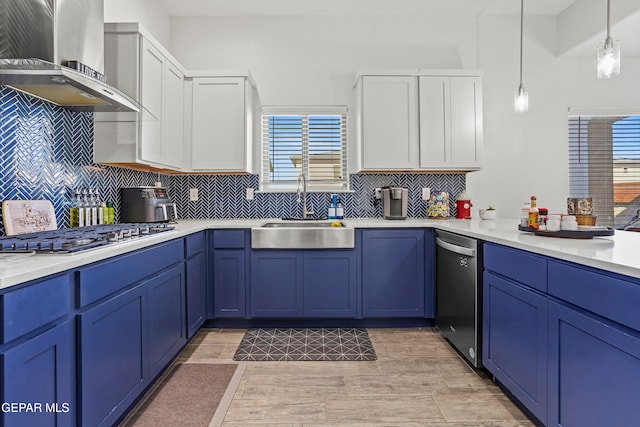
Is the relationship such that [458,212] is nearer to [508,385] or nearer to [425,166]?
[425,166]

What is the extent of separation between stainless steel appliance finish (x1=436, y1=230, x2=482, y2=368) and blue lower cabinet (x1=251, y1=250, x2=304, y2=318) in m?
1.13

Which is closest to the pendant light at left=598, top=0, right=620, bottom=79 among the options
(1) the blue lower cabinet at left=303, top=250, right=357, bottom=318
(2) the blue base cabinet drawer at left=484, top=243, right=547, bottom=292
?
(2) the blue base cabinet drawer at left=484, top=243, right=547, bottom=292

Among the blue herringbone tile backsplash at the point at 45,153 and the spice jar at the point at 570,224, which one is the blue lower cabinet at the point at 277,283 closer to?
the blue herringbone tile backsplash at the point at 45,153

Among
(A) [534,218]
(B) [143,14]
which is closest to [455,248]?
(A) [534,218]

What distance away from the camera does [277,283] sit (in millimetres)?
2938

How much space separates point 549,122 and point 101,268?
411 centimetres

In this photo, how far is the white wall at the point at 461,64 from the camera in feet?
11.8

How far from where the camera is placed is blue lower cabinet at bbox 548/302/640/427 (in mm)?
1109

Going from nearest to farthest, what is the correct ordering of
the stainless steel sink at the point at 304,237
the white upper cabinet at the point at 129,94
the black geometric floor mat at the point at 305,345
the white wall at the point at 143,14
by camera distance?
the white upper cabinet at the point at 129,94, the black geometric floor mat at the point at 305,345, the white wall at the point at 143,14, the stainless steel sink at the point at 304,237

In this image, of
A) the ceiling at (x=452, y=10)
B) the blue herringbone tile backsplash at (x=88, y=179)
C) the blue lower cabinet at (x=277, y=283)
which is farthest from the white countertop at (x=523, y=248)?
the ceiling at (x=452, y=10)

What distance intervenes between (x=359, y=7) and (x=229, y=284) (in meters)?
2.92

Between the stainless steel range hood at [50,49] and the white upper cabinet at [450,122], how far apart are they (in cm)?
250

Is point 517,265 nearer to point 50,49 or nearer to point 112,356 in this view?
point 112,356

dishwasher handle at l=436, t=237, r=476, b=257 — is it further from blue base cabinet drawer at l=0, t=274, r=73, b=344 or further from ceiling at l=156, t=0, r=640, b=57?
ceiling at l=156, t=0, r=640, b=57
